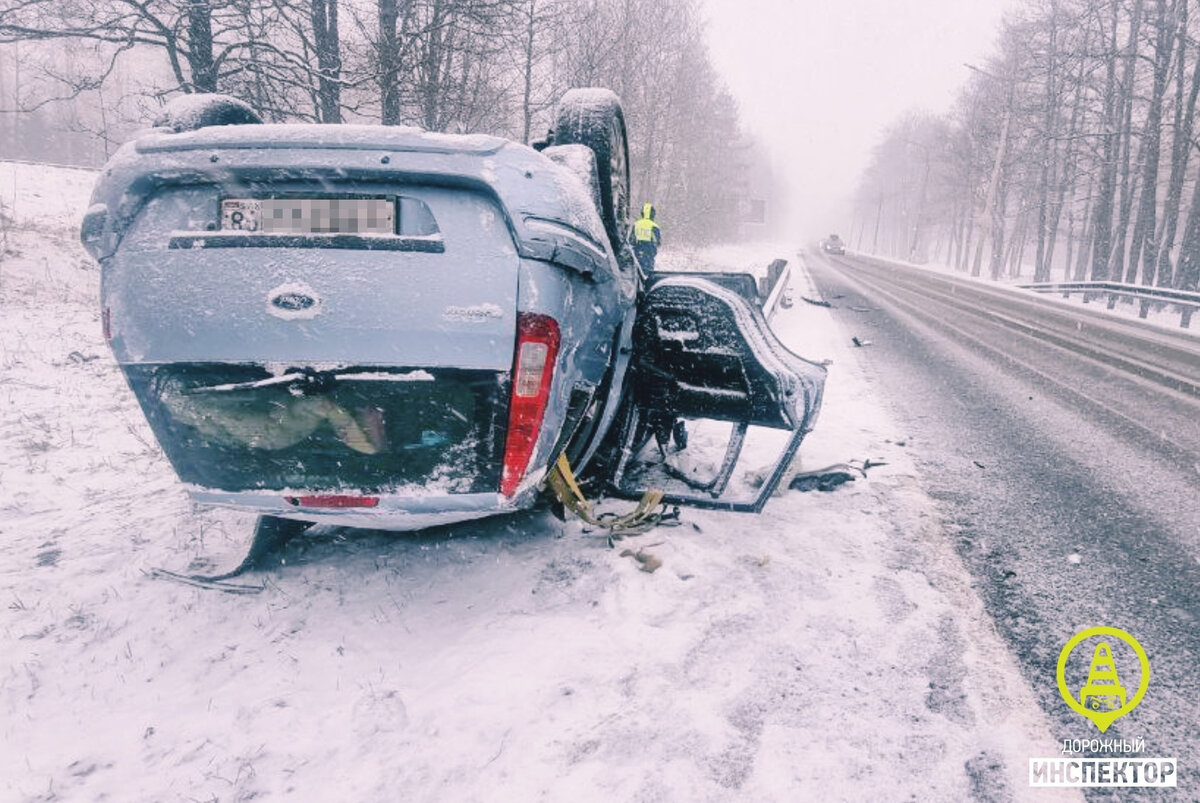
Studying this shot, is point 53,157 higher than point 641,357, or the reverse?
point 53,157

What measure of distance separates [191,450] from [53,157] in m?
75.7

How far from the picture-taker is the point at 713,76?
3638 cm

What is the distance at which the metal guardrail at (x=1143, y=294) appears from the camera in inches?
568

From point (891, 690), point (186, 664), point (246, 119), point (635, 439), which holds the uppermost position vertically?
point (246, 119)

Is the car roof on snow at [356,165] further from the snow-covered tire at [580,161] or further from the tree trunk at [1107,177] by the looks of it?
the tree trunk at [1107,177]

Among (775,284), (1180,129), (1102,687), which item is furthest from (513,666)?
(1180,129)

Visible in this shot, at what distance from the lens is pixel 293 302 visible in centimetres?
193

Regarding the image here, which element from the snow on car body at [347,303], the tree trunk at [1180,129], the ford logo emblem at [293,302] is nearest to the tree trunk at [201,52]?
the snow on car body at [347,303]

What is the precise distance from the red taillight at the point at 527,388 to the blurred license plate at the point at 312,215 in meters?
0.53

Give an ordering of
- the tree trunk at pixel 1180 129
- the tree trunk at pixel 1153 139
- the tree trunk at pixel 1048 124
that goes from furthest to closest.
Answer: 1. the tree trunk at pixel 1048 124
2. the tree trunk at pixel 1153 139
3. the tree trunk at pixel 1180 129

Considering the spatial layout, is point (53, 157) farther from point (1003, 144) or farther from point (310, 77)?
point (1003, 144)

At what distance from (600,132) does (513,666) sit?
7.49 ft

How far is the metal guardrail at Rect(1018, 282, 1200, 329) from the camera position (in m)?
14.4

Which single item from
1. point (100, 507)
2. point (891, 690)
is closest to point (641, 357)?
point (891, 690)
